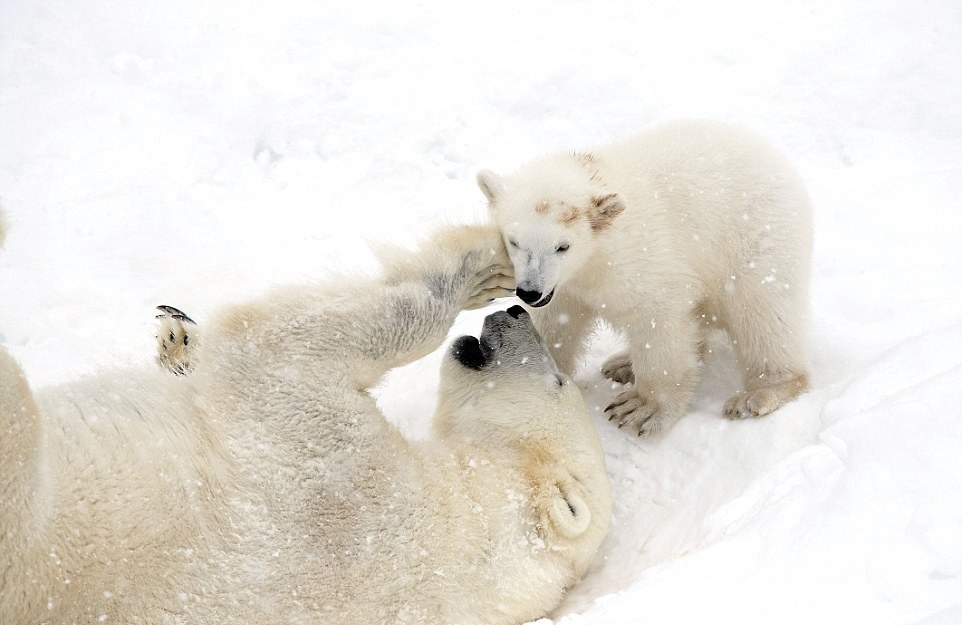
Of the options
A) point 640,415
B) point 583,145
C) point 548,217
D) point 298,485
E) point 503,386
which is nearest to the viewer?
point 298,485

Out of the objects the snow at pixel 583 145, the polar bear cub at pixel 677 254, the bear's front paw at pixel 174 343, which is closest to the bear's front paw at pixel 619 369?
the snow at pixel 583 145

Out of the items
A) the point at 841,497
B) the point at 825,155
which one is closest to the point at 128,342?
the point at 841,497

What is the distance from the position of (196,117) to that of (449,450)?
4.17 metres

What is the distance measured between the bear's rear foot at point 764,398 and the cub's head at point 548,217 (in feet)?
3.10

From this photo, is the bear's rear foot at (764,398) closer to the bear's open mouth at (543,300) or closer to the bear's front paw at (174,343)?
the bear's open mouth at (543,300)

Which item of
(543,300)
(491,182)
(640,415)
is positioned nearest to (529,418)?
(543,300)

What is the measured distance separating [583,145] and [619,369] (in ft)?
7.73

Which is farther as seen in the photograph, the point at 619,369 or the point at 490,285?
the point at 619,369

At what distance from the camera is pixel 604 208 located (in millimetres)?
3576

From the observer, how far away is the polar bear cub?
12.2ft

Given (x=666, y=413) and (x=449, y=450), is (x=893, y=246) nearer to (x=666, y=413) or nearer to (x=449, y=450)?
(x=666, y=413)

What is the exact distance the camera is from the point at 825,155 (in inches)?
232

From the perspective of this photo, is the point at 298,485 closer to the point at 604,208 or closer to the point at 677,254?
the point at 604,208

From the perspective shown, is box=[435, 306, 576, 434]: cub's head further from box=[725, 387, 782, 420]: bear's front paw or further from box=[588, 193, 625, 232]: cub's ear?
box=[725, 387, 782, 420]: bear's front paw
